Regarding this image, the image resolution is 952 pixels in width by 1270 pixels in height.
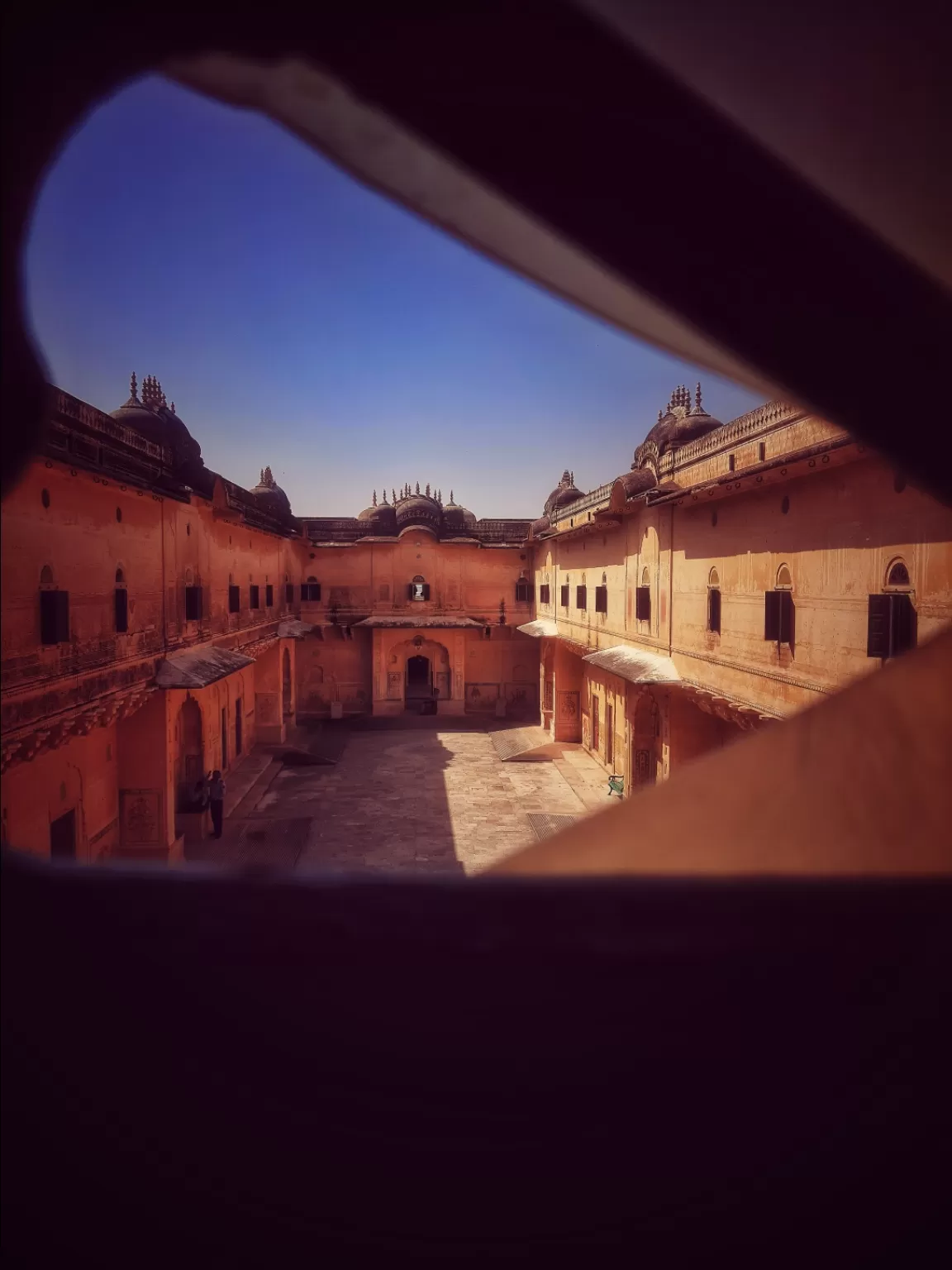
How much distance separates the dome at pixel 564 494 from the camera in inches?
1006

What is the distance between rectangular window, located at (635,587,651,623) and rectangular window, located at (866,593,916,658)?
249 inches

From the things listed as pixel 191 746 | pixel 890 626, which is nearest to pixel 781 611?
pixel 890 626

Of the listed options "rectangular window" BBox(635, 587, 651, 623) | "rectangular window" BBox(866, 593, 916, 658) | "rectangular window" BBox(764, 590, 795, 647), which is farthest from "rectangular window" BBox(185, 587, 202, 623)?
"rectangular window" BBox(866, 593, 916, 658)

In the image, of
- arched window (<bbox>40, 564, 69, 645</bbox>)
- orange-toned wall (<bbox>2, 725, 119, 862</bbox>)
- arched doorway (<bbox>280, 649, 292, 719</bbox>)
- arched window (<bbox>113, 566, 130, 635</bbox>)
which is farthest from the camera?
arched doorway (<bbox>280, 649, 292, 719</bbox>)

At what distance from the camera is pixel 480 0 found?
44.4 inches

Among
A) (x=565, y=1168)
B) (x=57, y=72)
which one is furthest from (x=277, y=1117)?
(x=57, y=72)

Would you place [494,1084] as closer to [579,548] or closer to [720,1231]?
[720,1231]

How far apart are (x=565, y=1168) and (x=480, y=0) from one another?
1.91 m

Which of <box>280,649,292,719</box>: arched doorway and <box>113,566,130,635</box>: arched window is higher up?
<box>113,566,130,635</box>: arched window

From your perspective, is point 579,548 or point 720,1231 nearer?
point 720,1231

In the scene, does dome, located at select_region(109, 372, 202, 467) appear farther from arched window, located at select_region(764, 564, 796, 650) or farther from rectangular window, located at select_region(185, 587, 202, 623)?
arched window, located at select_region(764, 564, 796, 650)

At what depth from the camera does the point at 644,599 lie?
1309 centimetres

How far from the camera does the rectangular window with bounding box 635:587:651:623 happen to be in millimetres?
12859

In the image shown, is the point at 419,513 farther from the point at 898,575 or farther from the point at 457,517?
the point at 898,575
